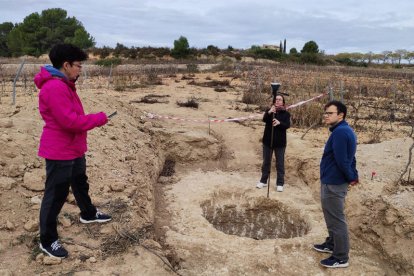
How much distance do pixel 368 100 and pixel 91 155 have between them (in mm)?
12522

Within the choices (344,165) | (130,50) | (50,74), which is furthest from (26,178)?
(130,50)

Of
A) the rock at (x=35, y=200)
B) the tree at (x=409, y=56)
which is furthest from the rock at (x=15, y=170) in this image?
the tree at (x=409, y=56)

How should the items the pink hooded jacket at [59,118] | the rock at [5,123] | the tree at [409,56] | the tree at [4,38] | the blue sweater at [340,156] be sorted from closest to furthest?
1. the pink hooded jacket at [59,118]
2. the blue sweater at [340,156]
3. the rock at [5,123]
4. the tree at [4,38]
5. the tree at [409,56]

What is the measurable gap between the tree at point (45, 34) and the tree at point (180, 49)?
9995mm

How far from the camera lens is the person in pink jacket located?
345 cm

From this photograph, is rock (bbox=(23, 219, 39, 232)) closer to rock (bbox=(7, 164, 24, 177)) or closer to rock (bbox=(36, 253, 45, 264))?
rock (bbox=(36, 253, 45, 264))

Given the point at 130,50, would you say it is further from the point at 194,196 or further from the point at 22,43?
the point at 194,196

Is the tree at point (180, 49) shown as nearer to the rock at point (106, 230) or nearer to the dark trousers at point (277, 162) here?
the dark trousers at point (277, 162)

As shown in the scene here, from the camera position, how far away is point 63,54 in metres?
3.51

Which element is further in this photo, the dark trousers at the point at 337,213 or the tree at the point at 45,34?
the tree at the point at 45,34

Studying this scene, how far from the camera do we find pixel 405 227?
4.97 meters

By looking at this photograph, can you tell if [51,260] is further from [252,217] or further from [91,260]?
[252,217]

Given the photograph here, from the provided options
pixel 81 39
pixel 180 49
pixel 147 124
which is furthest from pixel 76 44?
pixel 147 124

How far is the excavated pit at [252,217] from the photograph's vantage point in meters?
6.32
